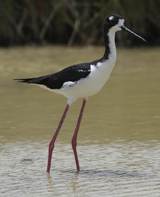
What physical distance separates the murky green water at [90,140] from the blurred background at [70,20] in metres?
4.19

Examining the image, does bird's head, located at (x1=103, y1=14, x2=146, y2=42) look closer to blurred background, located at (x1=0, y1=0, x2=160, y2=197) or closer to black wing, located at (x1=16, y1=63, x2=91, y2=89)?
black wing, located at (x1=16, y1=63, x2=91, y2=89)

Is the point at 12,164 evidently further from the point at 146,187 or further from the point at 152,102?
the point at 152,102

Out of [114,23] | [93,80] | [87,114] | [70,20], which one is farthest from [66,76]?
[70,20]

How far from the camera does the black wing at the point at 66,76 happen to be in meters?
4.61

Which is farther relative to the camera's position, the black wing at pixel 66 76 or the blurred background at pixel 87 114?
the black wing at pixel 66 76

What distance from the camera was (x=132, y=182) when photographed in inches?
163

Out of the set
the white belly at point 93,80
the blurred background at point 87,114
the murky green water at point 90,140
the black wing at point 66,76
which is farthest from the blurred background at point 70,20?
the white belly at point 93,80

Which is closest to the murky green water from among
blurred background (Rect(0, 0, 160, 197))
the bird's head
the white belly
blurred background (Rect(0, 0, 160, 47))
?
blurred background (Rect(0, 0, 160, 197))

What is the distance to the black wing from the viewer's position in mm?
4605

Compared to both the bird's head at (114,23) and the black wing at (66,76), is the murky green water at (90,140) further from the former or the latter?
the bird's head at (114,23)

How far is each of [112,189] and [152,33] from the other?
38.4ft

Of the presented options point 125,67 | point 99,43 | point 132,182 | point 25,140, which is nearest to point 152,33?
point 99,43

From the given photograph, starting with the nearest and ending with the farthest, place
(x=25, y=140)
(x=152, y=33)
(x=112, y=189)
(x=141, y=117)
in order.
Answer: (x=112, y=189)
(x=25, y=140)
(x=141, y=117)
(x=152, y=33)

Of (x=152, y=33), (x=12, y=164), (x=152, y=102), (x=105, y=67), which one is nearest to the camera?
(x=105, y=67)
